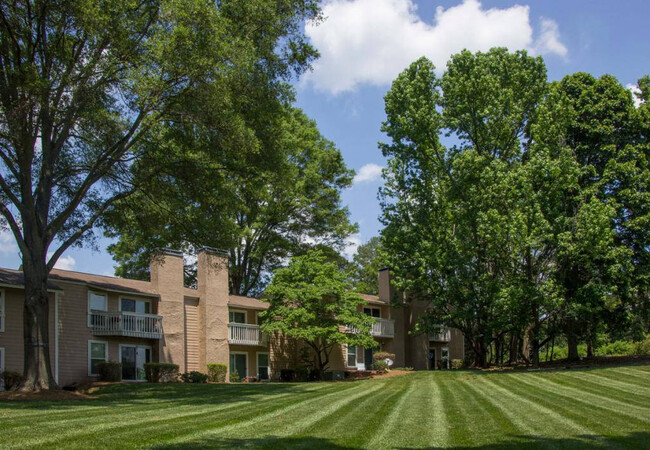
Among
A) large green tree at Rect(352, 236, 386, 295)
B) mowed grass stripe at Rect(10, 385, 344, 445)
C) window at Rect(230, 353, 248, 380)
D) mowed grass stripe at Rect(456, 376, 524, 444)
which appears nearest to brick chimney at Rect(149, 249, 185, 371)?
window at Rect(230, 353, 248, 380)

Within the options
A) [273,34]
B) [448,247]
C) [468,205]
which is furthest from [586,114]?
[273,34]

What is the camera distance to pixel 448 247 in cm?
2956

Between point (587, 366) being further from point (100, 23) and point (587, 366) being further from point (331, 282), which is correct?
point (100, 23)

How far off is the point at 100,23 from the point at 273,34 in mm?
5867

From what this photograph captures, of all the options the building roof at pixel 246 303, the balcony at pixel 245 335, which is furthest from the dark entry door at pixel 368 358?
the balcony at pixel 245 335

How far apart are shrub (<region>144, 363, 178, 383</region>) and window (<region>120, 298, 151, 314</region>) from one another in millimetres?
2821

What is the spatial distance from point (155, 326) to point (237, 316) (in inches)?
216

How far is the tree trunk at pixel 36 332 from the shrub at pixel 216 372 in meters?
10.3

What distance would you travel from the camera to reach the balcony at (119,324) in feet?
82.9

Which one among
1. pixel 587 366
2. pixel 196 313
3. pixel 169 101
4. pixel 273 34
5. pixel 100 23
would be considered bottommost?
pixel 587 366

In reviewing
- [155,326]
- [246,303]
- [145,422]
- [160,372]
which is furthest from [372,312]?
[145,422]

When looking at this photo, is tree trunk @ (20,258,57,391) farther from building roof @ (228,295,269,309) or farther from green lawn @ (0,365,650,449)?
building roof @ (228,295,269,309)

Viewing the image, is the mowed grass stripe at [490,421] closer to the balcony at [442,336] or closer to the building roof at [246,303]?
the building roof at [246,303]

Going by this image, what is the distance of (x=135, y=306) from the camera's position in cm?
2733
